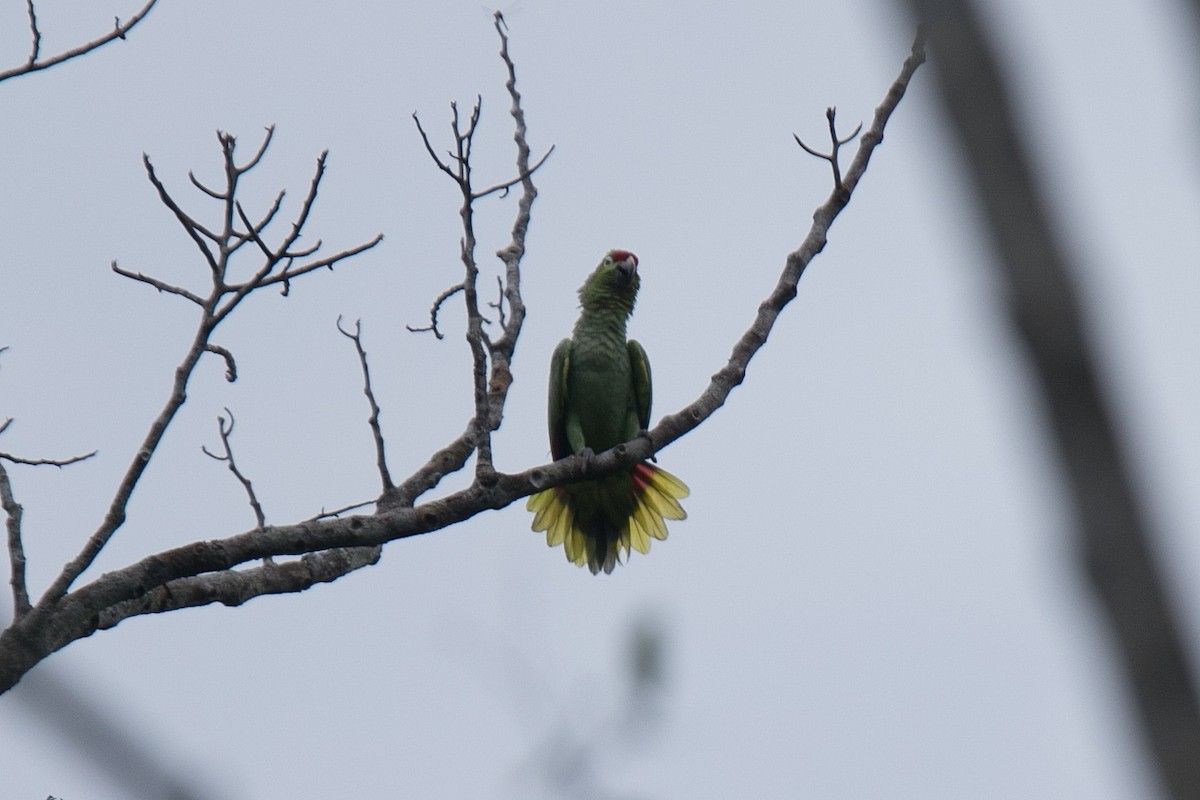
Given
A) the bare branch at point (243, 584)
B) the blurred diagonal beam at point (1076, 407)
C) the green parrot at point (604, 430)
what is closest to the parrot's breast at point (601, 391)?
the green parrot at point (604, 430)

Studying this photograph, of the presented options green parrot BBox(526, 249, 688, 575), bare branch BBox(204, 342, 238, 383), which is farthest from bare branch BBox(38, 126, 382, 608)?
green parrot BBox(526, 249, 688, 575)

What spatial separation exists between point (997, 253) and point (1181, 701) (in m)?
0.44

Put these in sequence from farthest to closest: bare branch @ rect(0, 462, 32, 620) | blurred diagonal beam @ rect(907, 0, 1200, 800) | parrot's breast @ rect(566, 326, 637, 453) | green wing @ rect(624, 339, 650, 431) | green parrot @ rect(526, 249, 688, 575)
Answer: green wing @ rect(624, 339, 650, 431)
parrot's breast @ rect(566, 326, 637, 453)
green parrot @ rect(526, 249, 688, 575)
bare branch @ rect(0, 462, 32, 620)
blurred diagonal beam @ rect(907, 0, 1200, 800)

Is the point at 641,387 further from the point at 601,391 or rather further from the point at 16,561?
the point at 16,561

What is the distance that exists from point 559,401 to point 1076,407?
310 inches

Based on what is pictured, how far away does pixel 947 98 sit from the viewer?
1.24m

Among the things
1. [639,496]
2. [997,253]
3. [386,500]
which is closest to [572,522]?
[639,496]

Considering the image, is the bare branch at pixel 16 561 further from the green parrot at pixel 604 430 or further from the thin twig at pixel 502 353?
the green parrot at pixel 604 430

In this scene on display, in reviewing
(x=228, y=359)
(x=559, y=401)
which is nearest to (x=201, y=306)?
(x=228, y=359)

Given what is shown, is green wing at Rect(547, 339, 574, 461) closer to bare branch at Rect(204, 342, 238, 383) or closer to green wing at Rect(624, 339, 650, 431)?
green wing at Rect(624, 339, 650, 431)

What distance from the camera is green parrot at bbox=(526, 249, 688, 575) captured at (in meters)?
8.69

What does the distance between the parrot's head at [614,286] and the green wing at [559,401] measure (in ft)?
1.31

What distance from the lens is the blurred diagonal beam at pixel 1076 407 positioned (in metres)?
1.15

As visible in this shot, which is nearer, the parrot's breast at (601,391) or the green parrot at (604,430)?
the green parrot at (604,430)
